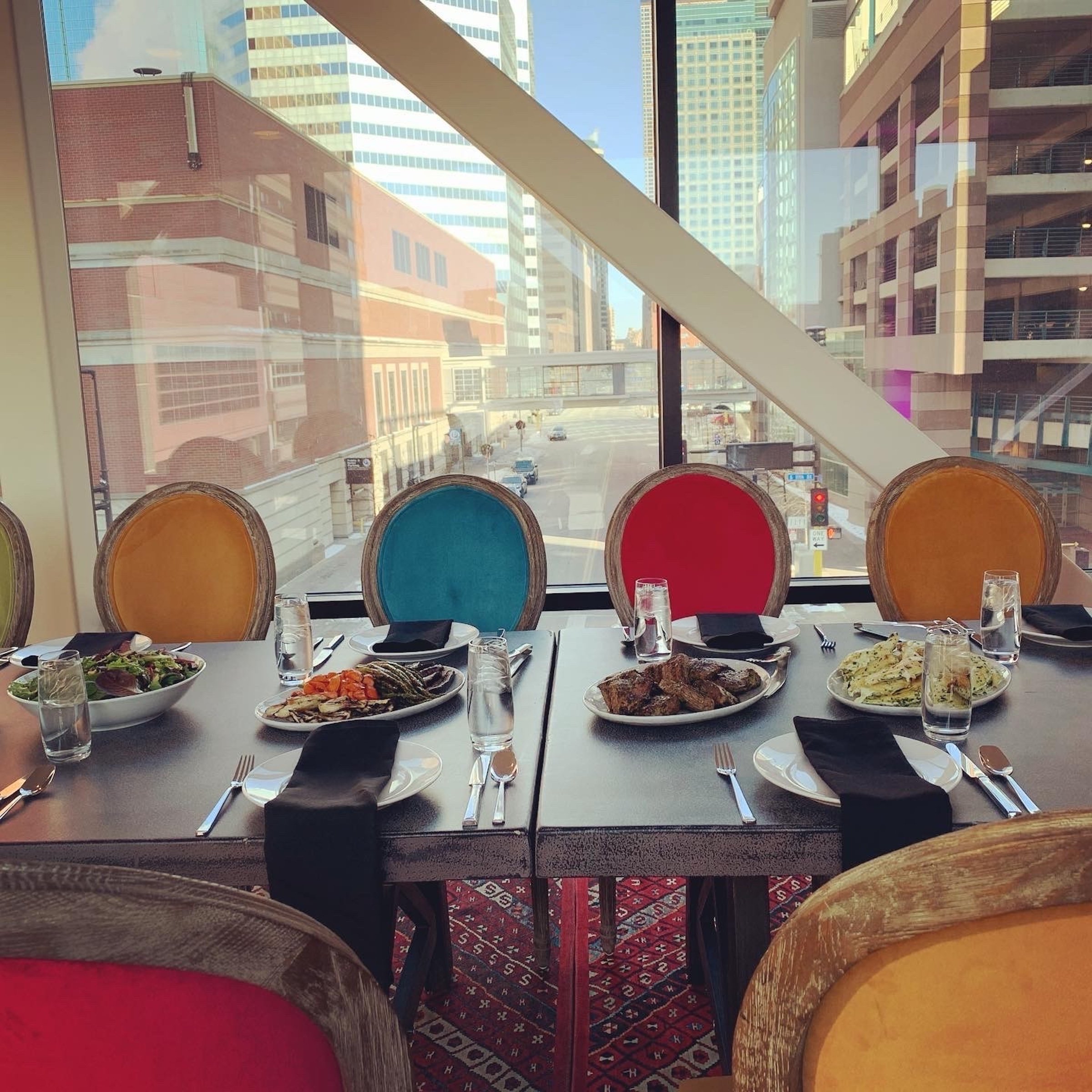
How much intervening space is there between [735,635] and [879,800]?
2.50 feet

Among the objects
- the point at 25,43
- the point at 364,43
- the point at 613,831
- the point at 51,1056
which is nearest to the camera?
the point at 51,1056

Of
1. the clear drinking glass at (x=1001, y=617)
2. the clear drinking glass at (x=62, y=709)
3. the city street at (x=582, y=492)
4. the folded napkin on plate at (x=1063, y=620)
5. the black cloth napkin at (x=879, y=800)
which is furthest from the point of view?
the city street at (x=582, y=492)

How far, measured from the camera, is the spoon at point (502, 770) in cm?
127

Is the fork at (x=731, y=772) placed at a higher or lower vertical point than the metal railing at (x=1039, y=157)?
lower

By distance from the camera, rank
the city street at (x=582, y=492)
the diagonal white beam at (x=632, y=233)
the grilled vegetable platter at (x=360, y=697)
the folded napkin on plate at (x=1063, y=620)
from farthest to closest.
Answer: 1. the city street at (x=582, y=492)
2. the diagonal white beam at (x=632, y=233)
3. the folded napkin on plate at (x=1063, y=620)
4. the grilled vegetable platter at (x=360, y=697)

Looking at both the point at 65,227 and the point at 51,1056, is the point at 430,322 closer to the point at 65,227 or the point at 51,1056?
the point at 65,227

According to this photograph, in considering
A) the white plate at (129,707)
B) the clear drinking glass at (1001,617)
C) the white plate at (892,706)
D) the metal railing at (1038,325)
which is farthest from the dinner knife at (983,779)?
the metal railing at (1038,325)

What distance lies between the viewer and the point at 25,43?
323 cm

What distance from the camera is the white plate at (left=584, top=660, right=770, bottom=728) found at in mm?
1483

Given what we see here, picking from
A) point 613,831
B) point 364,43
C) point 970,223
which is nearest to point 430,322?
point 364,43

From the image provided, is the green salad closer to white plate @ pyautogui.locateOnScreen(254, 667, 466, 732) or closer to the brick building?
white plate @ pyautogui.locateOnScreen(254, 667, 466, 732)

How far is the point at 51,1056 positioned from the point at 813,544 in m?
3.17

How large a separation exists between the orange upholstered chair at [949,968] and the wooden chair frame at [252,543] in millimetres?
2000

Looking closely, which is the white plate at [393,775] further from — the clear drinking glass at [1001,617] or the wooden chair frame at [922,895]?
the clear drinking glass at [1001,617]
